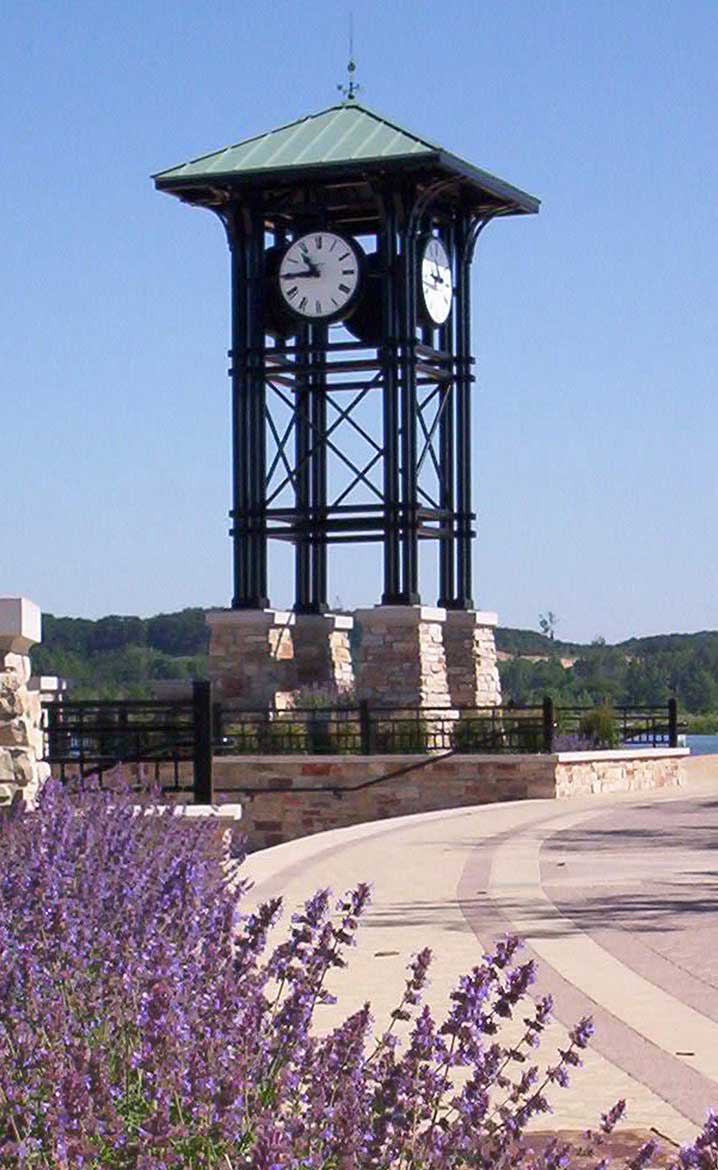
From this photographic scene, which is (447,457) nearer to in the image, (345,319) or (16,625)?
(345,319)

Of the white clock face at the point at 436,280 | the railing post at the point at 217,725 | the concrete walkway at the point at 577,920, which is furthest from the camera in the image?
the white clock face at the point at 436,280

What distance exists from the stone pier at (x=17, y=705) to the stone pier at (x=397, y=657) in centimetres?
2205

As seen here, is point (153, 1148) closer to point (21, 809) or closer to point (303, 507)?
point (21, 809)

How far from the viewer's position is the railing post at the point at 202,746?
60.5ft

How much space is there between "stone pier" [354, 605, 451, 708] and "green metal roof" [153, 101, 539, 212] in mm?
7580

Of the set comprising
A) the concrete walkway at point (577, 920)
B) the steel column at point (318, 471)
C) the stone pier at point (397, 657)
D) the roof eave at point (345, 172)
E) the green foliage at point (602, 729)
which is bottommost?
the concrete walkway at point (577, 920)

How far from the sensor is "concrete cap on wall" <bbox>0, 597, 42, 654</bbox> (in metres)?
12.6

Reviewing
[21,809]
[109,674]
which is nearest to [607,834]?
[21,809]

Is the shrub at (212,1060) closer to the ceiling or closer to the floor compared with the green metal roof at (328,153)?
closer to the floor

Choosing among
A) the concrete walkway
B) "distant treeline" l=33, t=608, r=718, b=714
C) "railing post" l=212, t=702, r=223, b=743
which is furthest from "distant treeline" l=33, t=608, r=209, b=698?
the concrete walkway

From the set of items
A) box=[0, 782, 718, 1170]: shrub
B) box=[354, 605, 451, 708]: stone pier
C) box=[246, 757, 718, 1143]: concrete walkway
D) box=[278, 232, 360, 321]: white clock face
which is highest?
box=[278, 232, 360, 321]: white clock face

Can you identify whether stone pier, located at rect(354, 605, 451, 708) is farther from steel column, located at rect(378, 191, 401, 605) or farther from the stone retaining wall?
the stone retaining wall

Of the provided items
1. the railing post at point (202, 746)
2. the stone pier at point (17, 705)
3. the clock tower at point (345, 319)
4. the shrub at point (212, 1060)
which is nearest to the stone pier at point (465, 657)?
the clock tower at point (345, 319)

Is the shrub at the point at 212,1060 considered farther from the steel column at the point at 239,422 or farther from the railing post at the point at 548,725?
the steel column at the point at 239,422
